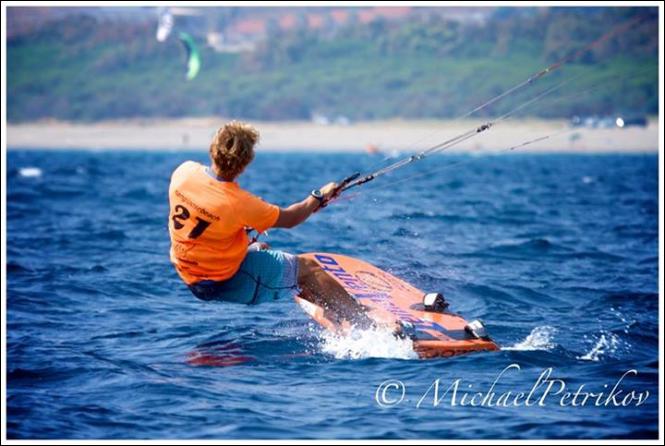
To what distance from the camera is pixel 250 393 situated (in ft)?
25.1

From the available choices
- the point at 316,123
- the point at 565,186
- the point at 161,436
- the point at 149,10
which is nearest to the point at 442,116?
the point at 316,123

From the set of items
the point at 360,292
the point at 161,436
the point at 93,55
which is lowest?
the point at 161,436

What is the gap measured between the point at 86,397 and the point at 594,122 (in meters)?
86.8

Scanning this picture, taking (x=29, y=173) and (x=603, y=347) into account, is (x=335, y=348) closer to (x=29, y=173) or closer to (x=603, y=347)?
(x=603, y=347)

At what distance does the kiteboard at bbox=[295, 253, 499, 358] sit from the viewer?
866 cm

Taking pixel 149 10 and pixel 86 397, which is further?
pixel 149 10

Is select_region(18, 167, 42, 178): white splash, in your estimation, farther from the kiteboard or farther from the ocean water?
the kiteboard

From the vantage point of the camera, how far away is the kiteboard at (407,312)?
866cm

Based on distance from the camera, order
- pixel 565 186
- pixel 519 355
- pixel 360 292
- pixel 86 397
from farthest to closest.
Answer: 1. pixel 565 186
2. pixel 360 292
3. pixel 519 355
4. pixel 86 397

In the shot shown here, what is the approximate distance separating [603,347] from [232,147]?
3.61m

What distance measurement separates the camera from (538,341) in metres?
9.17

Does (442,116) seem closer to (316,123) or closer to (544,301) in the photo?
(316,123)

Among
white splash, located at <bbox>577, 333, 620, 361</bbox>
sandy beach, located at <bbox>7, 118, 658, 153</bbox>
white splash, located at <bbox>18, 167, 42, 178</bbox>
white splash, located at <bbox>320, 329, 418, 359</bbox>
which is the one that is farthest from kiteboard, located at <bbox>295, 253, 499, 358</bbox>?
sandy beach, located at <bbox>7, 118, 658, 153</bbox>

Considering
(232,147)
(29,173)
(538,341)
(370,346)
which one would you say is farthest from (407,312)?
(29,173)
